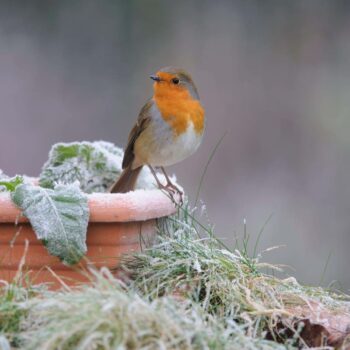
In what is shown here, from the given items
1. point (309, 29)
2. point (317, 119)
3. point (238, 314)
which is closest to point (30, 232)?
point (238, 314)

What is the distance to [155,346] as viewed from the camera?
2.24 m

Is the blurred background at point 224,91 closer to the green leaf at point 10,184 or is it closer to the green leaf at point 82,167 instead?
the green leaf at point 82,167

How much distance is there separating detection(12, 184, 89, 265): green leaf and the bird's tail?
3.12ft

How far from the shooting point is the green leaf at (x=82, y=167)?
3871 mm

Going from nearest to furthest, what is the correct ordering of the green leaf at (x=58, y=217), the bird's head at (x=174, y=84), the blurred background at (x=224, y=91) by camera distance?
1. the green leaf at (x=58, y=217)
2. the bird's head at (x=174, y=84)
3. the blurred background at (x=224, y=91)

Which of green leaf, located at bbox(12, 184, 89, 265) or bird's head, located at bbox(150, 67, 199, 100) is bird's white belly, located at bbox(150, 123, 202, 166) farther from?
green leaf, located at bbox(12, 184, 89, 265)

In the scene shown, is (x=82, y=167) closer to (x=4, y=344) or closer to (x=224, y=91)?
(x=4, y=344)

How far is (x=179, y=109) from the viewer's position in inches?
155

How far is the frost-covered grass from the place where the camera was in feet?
7.41

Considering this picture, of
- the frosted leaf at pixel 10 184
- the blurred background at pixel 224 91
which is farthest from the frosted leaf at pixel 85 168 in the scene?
the blurred background at pixel 224 91

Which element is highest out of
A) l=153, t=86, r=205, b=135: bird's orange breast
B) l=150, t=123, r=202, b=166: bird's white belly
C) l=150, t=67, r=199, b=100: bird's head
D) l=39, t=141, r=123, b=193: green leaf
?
l=150, t=67, r=199, b=100: bird's head

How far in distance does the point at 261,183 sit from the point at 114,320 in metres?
4.49

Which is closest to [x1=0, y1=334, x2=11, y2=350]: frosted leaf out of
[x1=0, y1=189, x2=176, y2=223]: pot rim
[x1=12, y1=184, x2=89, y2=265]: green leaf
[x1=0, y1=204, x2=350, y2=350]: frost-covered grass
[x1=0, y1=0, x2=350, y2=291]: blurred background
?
[x1=0, y1=204, x2=350, y2=350]: frost-covered grass

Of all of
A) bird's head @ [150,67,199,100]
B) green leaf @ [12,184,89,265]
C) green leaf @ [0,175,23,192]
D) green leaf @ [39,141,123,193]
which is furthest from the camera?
bird's head @ [150,67,199,100]
